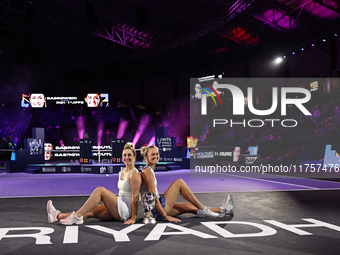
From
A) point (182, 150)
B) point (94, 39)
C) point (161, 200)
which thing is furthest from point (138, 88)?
point (161, 200)

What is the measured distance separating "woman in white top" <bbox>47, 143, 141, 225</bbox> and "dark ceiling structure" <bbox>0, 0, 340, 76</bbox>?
49.9 feet

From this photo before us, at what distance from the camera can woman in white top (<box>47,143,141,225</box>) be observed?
474 cm

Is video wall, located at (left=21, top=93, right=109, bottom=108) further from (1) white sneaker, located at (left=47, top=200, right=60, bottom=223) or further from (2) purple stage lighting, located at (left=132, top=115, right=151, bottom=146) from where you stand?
(1) white sneaker, located at (left=47, top=200, right=60, bottom=223)

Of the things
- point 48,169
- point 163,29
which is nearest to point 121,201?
point 48,169

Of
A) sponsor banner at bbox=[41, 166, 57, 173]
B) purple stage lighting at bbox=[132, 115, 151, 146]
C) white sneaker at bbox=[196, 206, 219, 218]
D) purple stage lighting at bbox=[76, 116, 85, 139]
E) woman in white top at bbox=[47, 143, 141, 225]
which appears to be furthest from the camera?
purple stage lighting at bbox=[132, 115, 151, 146]

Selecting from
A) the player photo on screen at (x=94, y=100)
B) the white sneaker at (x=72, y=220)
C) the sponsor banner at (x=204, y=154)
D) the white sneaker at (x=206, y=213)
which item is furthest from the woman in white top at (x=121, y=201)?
the player photo on screen at (x=94, y=100)

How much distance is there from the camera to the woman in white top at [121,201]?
4742 millimetres

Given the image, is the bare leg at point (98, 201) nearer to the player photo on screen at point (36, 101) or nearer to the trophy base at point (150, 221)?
the trophy base at point (150, 221)

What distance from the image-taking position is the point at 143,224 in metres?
4.91

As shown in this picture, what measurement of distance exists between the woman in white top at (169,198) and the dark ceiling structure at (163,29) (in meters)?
14.9

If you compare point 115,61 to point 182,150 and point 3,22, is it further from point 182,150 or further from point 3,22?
point 182,150

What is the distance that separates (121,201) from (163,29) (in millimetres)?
24125

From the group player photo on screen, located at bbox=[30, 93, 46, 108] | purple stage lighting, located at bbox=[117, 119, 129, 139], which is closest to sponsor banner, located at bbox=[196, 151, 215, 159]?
purple stage lighting, located at bbox=[117, 119, 129, 139]

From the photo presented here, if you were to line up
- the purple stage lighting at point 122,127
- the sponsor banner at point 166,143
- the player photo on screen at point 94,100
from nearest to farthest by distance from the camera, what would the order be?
the sponsor banner at point 166,143
the purple stage lighting at point 122,127
the player photo on screen at point 94,100
